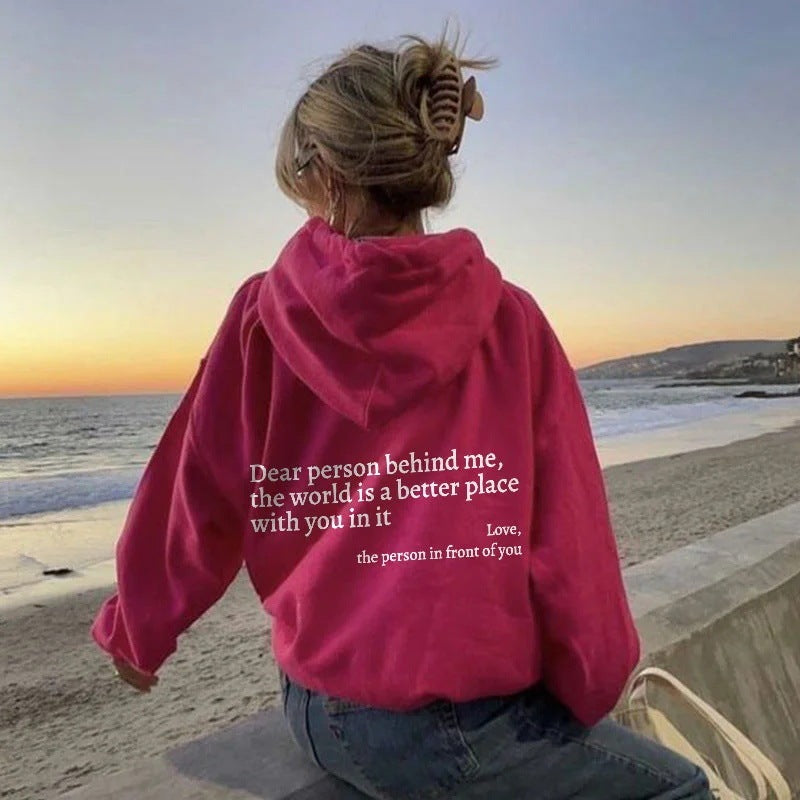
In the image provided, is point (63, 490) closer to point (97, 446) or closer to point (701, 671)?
point (97, 446)

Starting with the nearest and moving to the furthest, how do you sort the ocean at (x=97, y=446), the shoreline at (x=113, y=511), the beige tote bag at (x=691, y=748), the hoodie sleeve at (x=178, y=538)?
the hoodie sleeve at (x=178, y=538), the beige tote bag at (x=691, y=748), the shoreline at (x=113, y=511), the ocean at (x=97, y=446)

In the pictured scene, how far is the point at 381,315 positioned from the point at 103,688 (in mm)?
4576

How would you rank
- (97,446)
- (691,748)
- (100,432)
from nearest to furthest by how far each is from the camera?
(691,748), (97,446), (100,432)

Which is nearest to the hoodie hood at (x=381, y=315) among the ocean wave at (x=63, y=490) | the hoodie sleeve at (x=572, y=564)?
the hoodie sleeve at (x=572, y=564)

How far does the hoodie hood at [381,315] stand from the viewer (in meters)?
1.00

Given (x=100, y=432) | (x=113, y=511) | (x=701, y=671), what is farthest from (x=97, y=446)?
(x=701, y=671)

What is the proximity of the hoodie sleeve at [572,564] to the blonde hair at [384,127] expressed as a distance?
0.22 meters

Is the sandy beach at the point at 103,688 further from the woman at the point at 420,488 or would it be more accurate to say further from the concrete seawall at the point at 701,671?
the woman at the point at 420,488

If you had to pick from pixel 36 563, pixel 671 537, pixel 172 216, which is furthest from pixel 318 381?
pixel 172 216

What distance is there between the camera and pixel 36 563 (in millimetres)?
9359

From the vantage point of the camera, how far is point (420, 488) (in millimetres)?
1029

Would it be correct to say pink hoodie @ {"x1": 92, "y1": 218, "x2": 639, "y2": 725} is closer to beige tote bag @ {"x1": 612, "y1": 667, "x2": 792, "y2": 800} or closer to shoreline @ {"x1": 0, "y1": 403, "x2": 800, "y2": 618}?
beige tote bag @ {"x1": 612, "y1": 667, "x2": 792, "y2": 800}

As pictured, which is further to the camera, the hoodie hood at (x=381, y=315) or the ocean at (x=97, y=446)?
the ocean at (x=97, y=446)

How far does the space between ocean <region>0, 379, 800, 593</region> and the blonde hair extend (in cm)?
43
